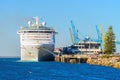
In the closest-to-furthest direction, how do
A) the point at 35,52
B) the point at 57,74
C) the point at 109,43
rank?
the point at 57,74, the point at 35,52, the point at 109,43

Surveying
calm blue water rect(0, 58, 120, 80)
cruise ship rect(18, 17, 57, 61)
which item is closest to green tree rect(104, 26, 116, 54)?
cruise ship rect(18, 17, 57, 61)

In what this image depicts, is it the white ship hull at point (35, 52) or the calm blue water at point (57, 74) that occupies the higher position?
the white ship hull at point (35, 52)

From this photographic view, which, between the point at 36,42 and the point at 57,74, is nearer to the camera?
the point at 57,74

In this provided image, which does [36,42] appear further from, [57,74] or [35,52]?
[57,74]

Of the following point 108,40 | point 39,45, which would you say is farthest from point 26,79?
point 108,40

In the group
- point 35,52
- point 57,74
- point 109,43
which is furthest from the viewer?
point 109,43

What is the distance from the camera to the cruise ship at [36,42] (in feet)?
609

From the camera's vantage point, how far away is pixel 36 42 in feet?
610

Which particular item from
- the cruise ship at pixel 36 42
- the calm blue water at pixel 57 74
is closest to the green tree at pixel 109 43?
the cruise ship at pixel 36 42

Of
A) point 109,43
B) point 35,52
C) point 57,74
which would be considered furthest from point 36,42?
point 57,74

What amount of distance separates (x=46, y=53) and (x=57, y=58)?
10.9m

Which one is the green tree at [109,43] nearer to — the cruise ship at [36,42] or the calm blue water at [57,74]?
the cruise ship at [36,42]

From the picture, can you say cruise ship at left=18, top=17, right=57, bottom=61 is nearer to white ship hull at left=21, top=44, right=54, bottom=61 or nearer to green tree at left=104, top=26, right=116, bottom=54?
white ship hull at left=21, top=44, right=54, bottom=61

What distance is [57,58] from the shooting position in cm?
19950
